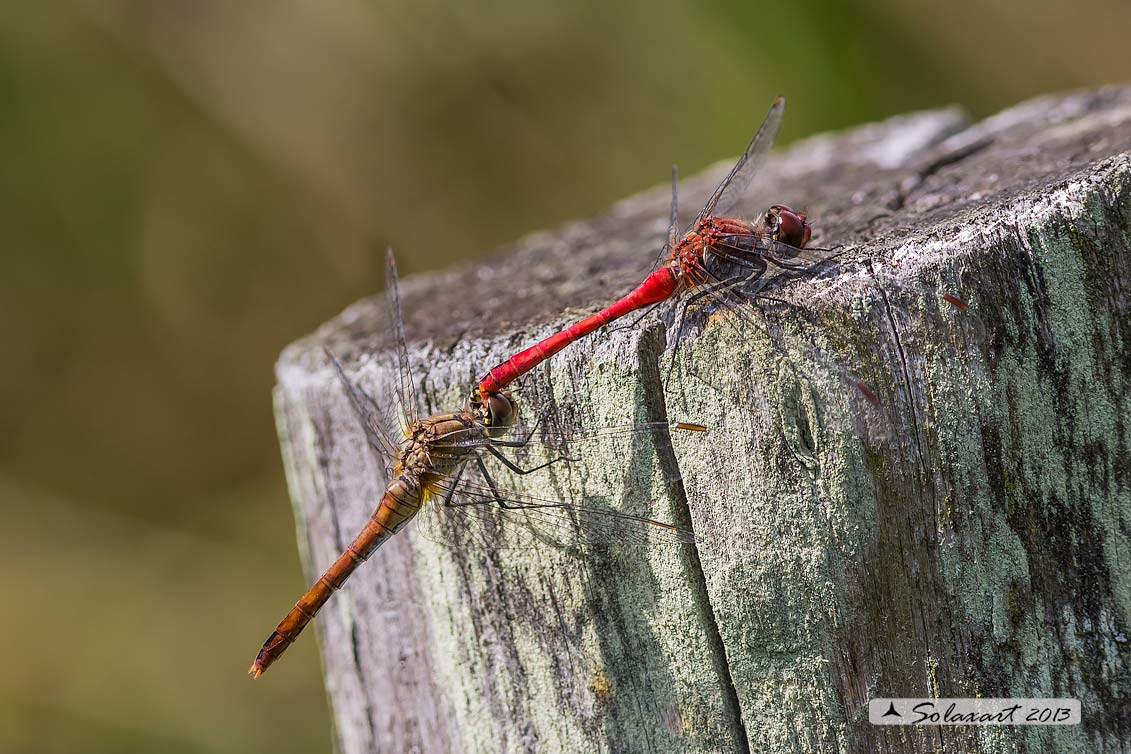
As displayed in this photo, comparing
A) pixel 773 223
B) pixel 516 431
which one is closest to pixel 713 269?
pixel 773 223

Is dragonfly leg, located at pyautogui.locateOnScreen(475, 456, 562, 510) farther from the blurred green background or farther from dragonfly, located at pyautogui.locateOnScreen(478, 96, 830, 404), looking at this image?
the blurred green background

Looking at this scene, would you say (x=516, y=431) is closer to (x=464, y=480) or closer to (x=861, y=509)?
(x=464, y=480)

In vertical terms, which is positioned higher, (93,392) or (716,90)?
(716,90)

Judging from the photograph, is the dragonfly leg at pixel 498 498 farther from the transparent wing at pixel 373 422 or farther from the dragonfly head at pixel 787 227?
the dragonfly head at pixel 787 227

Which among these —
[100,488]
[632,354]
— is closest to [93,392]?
[100,488]

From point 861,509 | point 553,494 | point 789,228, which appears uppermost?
point 789,228

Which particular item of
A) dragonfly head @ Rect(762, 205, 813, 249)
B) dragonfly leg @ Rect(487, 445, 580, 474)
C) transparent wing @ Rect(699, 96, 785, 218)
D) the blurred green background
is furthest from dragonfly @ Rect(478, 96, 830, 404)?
the blurred green background

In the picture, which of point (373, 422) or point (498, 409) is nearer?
point (498, 409)

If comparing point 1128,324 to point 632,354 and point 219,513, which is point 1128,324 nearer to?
point 632,354
